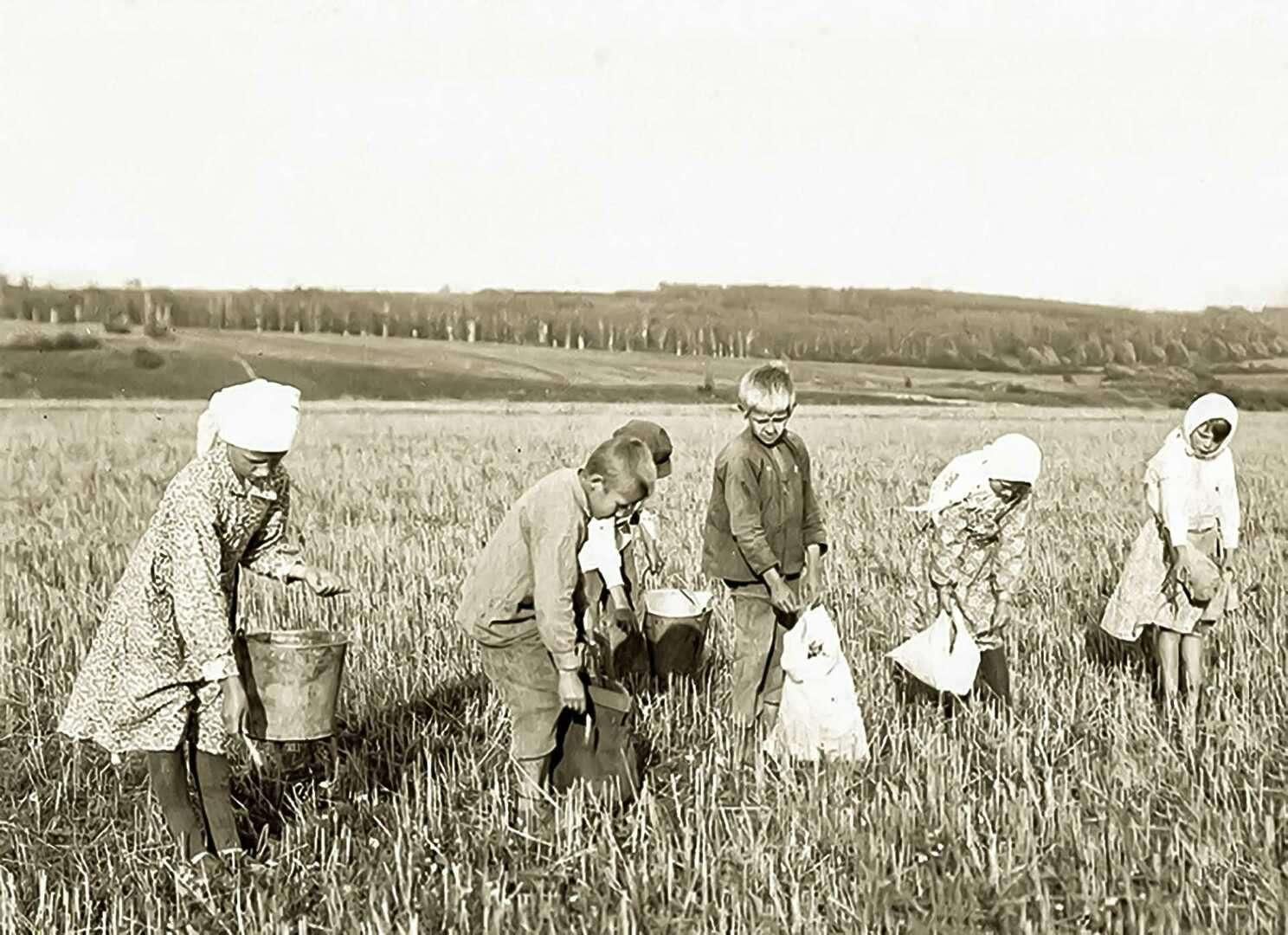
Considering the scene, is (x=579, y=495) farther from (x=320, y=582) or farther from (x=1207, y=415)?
(x=1207, y=415)

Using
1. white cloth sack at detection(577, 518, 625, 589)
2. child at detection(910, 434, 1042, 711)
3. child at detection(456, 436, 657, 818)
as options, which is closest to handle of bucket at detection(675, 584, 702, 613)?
child at detection(910, 434, 1042, 711)

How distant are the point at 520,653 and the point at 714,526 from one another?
1.32 metres

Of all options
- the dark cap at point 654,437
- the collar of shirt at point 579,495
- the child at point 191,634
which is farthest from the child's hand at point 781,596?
the child at point 191,634

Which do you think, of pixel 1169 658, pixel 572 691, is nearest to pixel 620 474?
pixel 572 691

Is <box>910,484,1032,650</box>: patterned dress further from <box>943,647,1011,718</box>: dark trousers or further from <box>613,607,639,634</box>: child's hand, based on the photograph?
<box>613,607,639,634</box>: child's hand

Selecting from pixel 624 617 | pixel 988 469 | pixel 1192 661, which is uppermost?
pixel 988 469

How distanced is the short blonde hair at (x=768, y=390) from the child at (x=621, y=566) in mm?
440

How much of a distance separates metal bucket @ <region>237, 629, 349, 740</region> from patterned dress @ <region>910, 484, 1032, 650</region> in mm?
2505

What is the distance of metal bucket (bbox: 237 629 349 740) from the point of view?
434 cm

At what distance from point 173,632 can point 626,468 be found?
138 cm

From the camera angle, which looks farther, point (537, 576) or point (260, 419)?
point (537, 576)

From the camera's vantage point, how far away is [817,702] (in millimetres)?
5219

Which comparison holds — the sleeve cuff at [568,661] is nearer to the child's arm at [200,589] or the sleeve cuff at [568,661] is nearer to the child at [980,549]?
the child's arm at [200,589]

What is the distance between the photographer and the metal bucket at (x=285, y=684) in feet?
14.3
